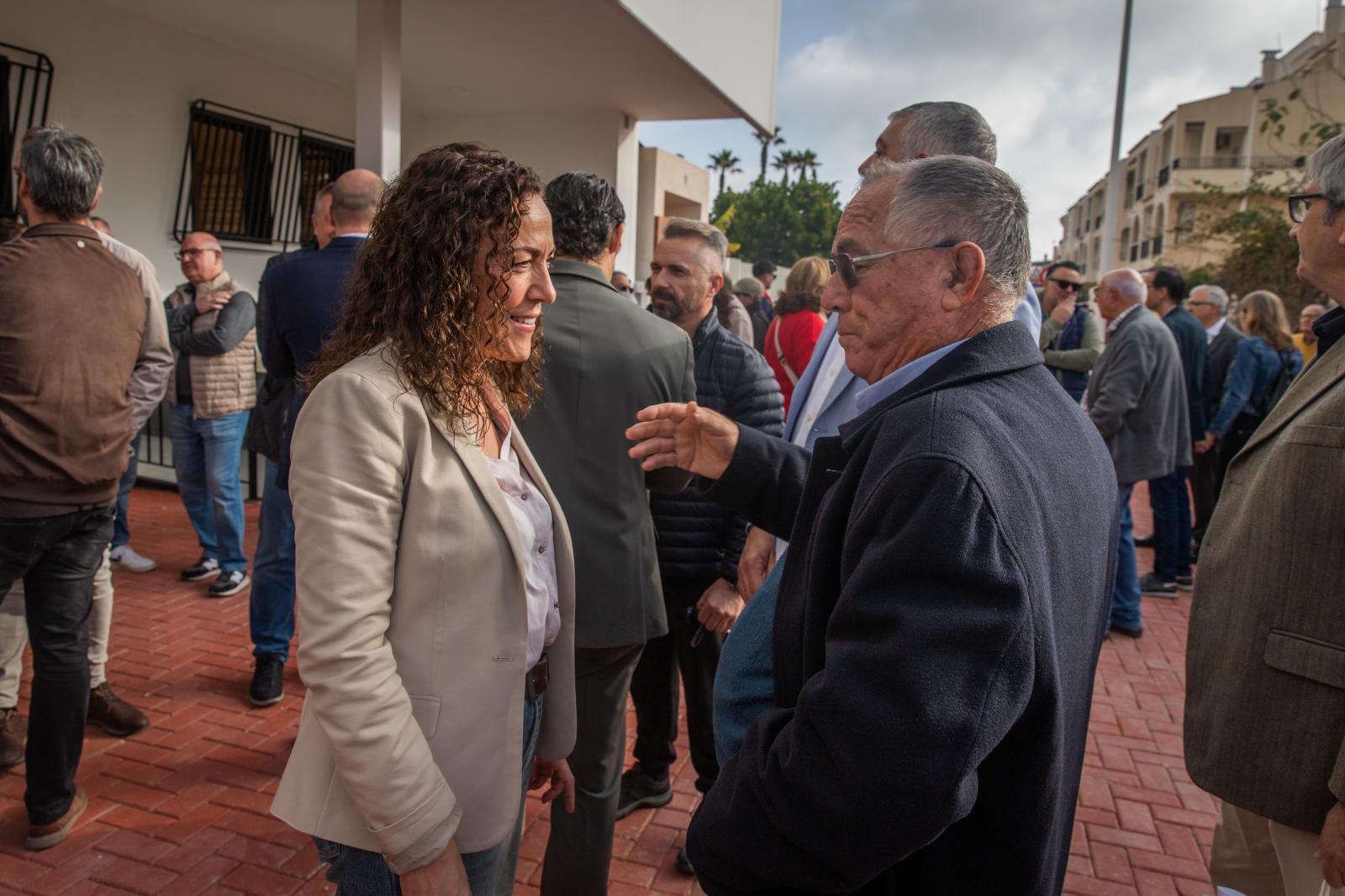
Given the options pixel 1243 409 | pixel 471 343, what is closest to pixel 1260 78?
pixel 1243 409

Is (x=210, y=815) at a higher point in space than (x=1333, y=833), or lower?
lower

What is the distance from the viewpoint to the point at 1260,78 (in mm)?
51000

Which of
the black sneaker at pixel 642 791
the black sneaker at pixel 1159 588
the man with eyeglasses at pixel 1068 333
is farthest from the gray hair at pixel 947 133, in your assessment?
the black sneaker at pixel 1159 588

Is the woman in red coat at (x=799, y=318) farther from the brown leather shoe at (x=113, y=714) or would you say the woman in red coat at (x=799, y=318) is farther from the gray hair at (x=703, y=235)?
the brown leather shoe at (x=113, y=714)

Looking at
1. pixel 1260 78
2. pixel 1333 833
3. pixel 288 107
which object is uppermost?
pixel 1260 78

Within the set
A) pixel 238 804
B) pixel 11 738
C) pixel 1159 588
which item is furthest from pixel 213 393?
pixel 1159 588

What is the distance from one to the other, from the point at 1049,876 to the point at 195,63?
354 inches

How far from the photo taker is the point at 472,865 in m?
1.71

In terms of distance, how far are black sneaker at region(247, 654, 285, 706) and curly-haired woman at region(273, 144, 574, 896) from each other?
2.69 meters

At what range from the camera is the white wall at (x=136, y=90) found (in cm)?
673

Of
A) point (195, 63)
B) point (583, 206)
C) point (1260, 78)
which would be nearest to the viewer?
point (583, 206)

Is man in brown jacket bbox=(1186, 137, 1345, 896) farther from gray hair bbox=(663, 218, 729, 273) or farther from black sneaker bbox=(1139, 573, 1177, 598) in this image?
black sneaker bbox=(1139, 573, 1177, 598)

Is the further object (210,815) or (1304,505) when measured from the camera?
(210,815)

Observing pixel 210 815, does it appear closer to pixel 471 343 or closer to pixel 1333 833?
pixel 471 343
